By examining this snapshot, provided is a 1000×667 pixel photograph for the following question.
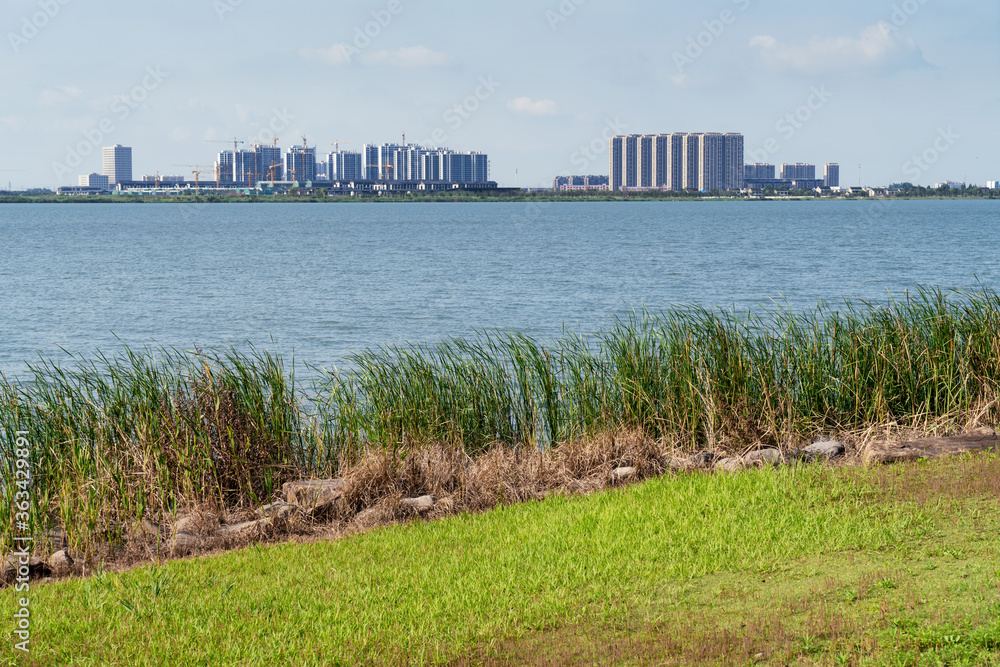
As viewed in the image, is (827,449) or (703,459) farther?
(703,459)

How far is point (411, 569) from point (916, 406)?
7722 millimetres

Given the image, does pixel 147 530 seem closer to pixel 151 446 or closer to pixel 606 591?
pixel 151 446

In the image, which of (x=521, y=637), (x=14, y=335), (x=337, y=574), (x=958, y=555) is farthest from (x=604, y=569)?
(x=14, y=335)

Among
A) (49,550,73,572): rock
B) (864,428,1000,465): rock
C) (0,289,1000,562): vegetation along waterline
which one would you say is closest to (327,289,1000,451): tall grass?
(0,289,1000,562): vegetation along waterline

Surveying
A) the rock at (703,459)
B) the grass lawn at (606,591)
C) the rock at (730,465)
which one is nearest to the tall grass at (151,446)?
the grass lawn at (606,591)

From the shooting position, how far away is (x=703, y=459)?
1071cm

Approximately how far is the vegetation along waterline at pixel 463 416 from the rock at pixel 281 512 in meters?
0.63

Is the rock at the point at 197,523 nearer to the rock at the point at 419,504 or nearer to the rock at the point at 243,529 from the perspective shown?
the rock at the point at 243,529

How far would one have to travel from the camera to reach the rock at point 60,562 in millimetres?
8289

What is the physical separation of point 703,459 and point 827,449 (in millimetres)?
1401

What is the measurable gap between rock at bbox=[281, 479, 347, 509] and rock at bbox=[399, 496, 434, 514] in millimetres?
678

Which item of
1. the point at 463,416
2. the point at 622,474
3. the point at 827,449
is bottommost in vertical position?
the point at 622,474

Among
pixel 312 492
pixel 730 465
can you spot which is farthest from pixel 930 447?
pixel 312 492

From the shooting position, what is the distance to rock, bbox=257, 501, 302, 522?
9164 millimetres
